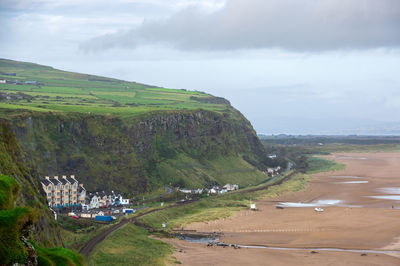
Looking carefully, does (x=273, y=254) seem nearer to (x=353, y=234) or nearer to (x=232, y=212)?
(x=353, y=234)

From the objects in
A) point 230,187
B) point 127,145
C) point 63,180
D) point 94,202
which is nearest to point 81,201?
point 94,202

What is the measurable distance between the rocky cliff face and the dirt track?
106 ft

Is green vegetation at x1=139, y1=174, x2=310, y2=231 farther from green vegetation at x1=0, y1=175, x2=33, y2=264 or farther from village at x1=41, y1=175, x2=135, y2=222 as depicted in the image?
green vegetation at x1=0, y1=175, x2=33, y2=264

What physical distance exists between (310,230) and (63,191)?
49113 mm

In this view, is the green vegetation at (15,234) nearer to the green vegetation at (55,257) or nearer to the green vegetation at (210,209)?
the green vegetation at (55,257)

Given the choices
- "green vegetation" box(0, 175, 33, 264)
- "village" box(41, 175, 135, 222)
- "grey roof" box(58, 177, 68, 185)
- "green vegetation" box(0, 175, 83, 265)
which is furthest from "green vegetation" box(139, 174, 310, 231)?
"green vegetation" box(0, 175, 33, 264)

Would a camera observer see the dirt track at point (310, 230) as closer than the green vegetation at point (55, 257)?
No

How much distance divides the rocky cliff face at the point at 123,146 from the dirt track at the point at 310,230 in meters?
32.4

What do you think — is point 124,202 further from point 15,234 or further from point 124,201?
point 15,234

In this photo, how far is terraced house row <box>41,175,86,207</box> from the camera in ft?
312

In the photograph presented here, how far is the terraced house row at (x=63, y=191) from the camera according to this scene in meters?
95.0

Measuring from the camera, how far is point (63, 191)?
98.2 metres

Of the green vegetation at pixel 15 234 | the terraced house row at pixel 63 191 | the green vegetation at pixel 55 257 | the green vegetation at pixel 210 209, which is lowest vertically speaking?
the green vegetation at pixel 210 209

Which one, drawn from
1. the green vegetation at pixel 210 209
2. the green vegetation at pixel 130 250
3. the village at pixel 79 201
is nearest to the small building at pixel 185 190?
the green vegetation at pixel 210 209
